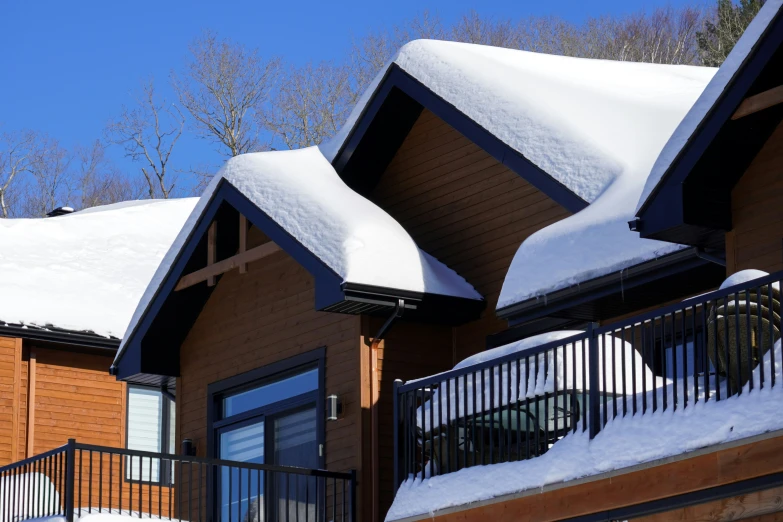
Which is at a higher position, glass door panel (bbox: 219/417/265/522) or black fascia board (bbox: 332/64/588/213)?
black fascia board (bbox: 332/64/588/213)

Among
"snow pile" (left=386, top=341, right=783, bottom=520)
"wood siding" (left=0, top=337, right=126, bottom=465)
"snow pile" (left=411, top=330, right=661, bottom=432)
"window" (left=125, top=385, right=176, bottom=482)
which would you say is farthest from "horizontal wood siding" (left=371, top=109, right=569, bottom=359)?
"window" (left=125, top=385, right=176, bottom=482)

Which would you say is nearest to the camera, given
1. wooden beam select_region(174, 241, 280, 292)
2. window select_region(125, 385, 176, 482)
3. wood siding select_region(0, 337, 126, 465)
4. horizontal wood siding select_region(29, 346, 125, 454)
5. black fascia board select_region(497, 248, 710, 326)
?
black fascia board select_region(497, 248, 710, 326)

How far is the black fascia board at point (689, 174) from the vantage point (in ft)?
42.0

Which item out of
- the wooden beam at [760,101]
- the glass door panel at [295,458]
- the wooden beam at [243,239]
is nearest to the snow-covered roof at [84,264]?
the wooden beam at [243,239]

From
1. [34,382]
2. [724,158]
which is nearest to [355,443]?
[724,158]

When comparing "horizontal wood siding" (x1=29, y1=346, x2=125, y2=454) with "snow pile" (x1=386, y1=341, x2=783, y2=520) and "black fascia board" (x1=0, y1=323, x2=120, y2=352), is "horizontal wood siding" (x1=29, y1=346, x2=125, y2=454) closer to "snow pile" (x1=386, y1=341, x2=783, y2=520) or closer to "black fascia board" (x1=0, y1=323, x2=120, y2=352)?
"black fascia board" (x1=0, y1=323, x2=120, y2=352)

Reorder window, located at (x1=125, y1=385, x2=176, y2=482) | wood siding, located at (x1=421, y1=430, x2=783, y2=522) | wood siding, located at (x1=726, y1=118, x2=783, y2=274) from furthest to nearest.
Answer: window, located at (x1=125, y1=385, x2=176, y2=482)
wood siding, located at (x1=726, y1=118, x2=783, y2=274)
wood siding, located at (x1=421, y1=430, x2=783, y2=522)

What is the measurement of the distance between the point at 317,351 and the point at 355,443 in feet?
4.77

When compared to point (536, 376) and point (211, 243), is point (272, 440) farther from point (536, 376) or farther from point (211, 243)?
point (536, 376)

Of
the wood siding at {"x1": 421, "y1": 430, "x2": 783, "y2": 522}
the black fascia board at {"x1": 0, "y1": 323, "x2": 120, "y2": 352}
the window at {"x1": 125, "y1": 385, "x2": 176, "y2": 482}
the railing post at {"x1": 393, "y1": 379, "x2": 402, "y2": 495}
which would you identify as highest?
the black fascia board at {"x1": 0, "y1": 323, "x2": 120, "y2": 352}

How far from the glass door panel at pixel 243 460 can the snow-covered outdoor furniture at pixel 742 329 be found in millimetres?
7751

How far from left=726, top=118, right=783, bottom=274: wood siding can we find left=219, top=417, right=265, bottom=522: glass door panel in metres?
6.93

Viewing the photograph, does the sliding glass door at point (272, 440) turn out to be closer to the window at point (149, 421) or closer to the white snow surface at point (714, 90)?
the white snow surface at point (714, 90)

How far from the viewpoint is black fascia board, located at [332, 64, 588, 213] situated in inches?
655
